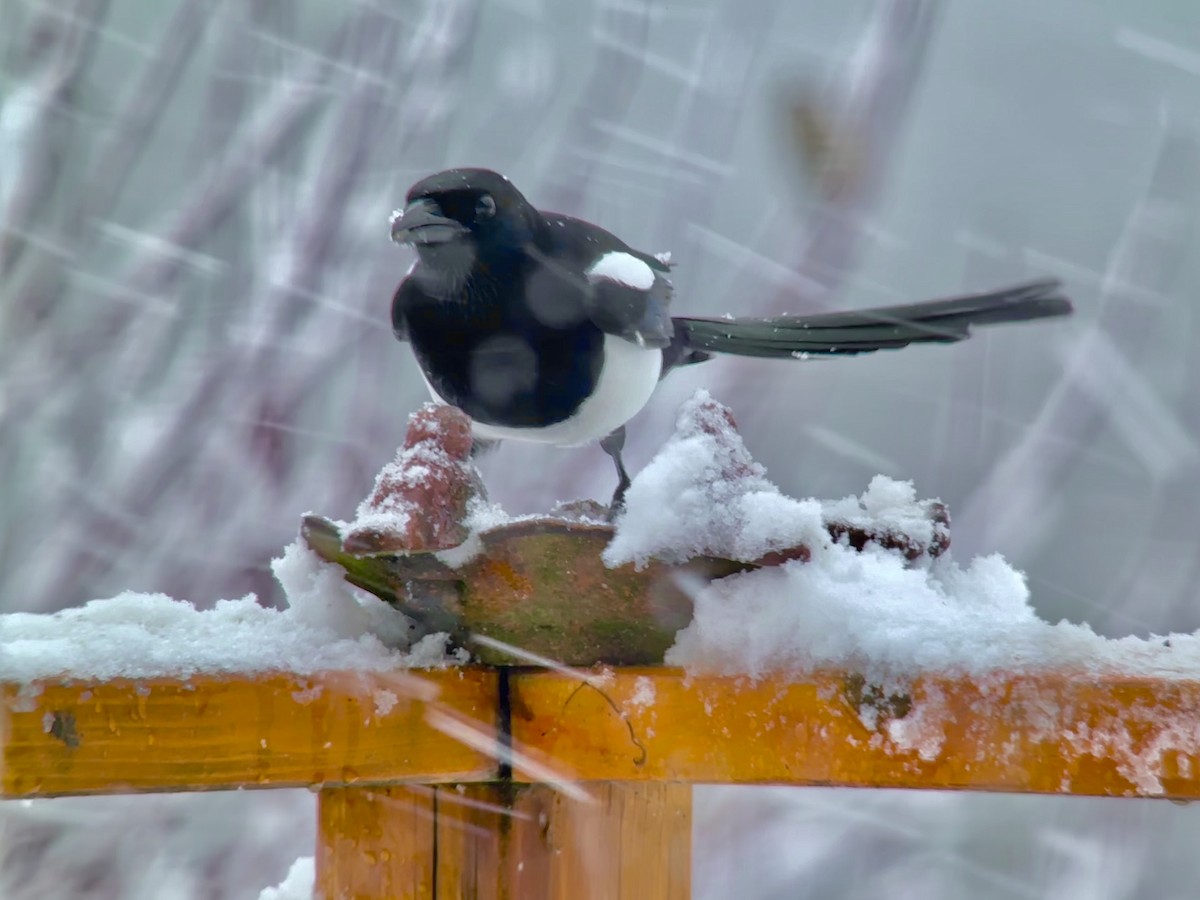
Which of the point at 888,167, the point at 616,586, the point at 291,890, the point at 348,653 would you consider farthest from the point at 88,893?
the point at 888,167

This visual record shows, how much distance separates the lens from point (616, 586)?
2.44ft

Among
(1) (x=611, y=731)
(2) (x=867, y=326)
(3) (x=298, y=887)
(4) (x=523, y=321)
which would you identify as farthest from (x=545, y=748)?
(2) (x=867, y=326)

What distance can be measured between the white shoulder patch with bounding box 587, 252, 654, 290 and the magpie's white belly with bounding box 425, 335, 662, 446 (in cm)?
8

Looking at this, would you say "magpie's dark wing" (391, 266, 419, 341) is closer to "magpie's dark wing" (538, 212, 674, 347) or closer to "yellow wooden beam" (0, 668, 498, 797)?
"magpie's dark wing" (538, 212, 674, 347)

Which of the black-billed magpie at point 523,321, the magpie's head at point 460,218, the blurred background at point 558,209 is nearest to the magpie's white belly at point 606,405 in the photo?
the black-billed magpie at point 523,321

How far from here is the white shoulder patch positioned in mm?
1355

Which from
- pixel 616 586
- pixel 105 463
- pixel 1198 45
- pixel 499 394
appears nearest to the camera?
pixel 616 586

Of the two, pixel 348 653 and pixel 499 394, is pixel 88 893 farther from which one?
pixel 348 653

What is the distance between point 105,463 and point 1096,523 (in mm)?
2256

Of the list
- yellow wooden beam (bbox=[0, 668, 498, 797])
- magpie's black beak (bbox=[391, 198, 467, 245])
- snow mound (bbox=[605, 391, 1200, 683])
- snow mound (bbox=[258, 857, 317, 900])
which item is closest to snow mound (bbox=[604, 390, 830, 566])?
snow mound (bbox=[605, 391, 1200, 683])

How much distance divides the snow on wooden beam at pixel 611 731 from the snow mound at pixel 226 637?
0.04 ft

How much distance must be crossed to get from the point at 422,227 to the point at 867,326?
0.52m

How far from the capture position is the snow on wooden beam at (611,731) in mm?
644

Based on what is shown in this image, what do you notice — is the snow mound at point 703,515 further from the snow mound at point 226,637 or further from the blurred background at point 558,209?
the blurred background at point 558,209
